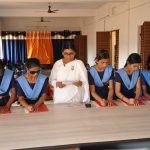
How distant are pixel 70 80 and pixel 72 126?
39.5 inches

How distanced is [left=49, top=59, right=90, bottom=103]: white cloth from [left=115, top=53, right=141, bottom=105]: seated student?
13.1 inches

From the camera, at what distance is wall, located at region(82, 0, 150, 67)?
587cm

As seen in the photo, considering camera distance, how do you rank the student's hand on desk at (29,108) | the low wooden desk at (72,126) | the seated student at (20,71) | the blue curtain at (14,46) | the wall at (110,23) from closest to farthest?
the low wooden desk at (72,126) → the student's hand on desk at (29,108) → the seated student at (20,71) → the wall at (110,23) → the blue curtain at (14,46)

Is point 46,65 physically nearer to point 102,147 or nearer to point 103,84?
point 103,84

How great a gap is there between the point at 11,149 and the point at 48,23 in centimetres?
1018

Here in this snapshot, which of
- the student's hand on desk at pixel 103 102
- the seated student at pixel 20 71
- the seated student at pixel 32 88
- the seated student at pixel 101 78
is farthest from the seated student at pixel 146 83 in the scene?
the seated student at pixel 20 71

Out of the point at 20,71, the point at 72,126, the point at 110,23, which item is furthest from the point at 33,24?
the point at 72,126

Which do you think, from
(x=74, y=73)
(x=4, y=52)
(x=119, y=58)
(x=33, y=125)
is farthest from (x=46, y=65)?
(x=33, y=125)

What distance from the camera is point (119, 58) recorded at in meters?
7.18

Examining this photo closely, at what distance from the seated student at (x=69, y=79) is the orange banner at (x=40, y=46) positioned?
27.1 ft

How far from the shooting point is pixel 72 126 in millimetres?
1970

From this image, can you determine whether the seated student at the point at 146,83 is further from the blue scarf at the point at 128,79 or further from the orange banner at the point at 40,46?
the orange banner at the point at 40,46

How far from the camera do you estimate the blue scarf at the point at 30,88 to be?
8.36 ft

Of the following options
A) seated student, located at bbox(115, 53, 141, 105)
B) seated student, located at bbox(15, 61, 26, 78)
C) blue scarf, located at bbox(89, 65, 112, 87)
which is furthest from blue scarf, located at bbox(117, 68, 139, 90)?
seated student, located at bbox(15, 61, 26, 78)
